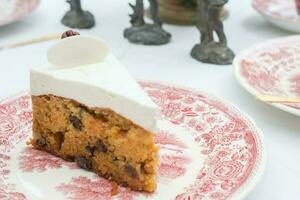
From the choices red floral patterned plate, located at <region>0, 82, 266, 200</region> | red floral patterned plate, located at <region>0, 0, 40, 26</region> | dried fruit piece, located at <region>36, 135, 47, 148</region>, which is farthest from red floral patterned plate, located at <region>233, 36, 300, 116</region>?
red floral patterned plate, located at <region>0, 0, 40, 26</region>

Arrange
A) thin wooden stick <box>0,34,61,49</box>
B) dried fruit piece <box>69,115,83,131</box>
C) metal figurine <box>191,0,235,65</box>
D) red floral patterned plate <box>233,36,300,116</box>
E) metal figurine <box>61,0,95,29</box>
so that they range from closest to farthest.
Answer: dried fruit piece <box>69,115,83,131</box> → red floral patterned plate <box>233,36,300,116</box> → metal figurine <box>191,0,235,65</box> → thin wooden stick <box>0,34,61,49</box> → metal figurine <box>61,0,95,29</box>

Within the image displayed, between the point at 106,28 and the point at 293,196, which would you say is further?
the point at 106,28

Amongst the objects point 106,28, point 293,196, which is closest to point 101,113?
point 293,196

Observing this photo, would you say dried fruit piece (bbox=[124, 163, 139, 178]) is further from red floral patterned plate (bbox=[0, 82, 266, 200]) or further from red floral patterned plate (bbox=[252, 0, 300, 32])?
red floral patterned plate (bbox=[252, 0, 300, 32])

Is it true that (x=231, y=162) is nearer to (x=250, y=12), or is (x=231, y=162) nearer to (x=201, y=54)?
(x=201, y=54)

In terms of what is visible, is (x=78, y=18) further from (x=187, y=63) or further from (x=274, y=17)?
(x=274, y=17)

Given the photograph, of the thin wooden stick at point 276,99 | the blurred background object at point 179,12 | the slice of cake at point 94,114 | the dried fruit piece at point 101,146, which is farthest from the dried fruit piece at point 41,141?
the blurred background object at point 179,12
